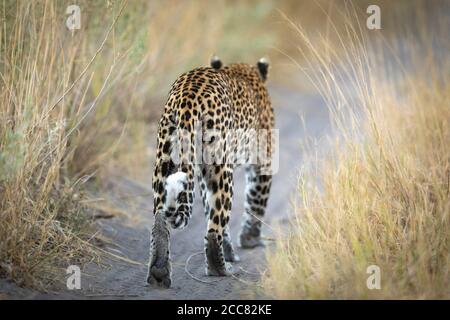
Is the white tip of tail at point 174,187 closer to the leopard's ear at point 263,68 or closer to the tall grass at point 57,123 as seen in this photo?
the tall grass at point 57,123

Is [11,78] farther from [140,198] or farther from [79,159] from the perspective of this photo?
[140,198]

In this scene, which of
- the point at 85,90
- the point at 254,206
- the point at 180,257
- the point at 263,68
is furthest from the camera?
the point at 263,68

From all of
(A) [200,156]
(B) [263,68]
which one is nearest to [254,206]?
(B) [263,68]

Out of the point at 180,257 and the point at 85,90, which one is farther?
the point at 180,257

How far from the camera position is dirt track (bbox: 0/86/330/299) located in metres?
5.47

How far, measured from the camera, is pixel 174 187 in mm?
5203

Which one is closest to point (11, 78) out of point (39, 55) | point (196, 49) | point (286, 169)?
point (39, 55)

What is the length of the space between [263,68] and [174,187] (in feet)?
8.98

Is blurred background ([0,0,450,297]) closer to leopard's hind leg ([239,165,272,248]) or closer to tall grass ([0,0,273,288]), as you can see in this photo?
tall grass ([0,0,273,288])

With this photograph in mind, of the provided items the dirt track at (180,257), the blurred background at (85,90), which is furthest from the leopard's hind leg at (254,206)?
the blurred background at (85,90)

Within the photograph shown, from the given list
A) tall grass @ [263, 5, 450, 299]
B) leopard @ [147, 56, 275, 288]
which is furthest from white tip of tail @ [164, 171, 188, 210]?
tall grass @ [263, 5, 450, 299]

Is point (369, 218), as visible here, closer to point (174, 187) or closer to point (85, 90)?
point (174, 187)

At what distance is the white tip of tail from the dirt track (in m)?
0.68
